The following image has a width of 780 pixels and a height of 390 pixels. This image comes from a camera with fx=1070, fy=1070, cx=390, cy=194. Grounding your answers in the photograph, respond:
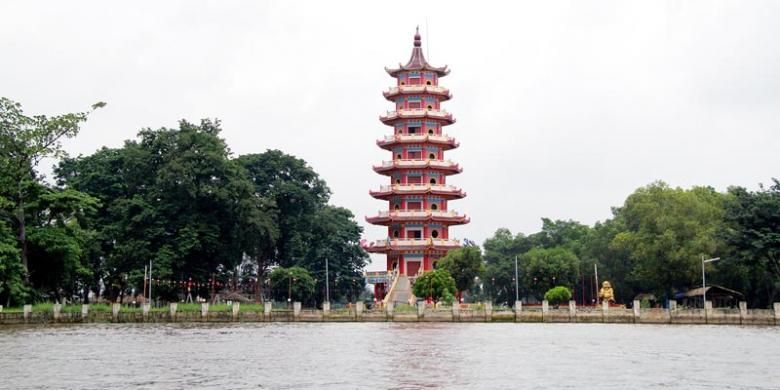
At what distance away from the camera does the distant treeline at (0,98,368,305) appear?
72500 millimetres

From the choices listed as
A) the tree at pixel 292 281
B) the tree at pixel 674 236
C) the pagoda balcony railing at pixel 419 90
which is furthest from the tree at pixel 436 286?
the pagoda balcony railing at pixel 419 90

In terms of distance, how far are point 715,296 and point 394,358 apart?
145 ft

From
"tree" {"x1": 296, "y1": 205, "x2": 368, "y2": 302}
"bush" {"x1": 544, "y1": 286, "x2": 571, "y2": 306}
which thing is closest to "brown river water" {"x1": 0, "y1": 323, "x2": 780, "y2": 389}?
"bush" {"x1": 544, "y1": 286, "x2": 571, "y2": 306}

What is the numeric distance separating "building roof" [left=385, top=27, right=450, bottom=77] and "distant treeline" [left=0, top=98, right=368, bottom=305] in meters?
13.5

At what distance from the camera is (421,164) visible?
336ft

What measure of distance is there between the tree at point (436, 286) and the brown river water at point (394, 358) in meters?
24.9

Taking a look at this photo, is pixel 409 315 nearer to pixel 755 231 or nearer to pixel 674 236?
pixel 674 236

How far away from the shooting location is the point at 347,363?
4003 centimetres

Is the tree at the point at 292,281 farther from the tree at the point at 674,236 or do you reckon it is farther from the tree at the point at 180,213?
the tree at the point at 674,236

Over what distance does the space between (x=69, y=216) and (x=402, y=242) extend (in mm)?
34074

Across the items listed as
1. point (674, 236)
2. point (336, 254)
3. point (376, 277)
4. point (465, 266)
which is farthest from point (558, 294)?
point (336, 254)

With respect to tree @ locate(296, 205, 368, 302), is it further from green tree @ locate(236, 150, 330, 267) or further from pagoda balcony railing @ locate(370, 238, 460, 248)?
pagoda balcony railing @ locate(370, 238, 460, 248)

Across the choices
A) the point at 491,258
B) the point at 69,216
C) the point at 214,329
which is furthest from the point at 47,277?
the point at 491,258

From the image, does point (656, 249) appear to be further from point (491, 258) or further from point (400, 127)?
point (491, 258)
